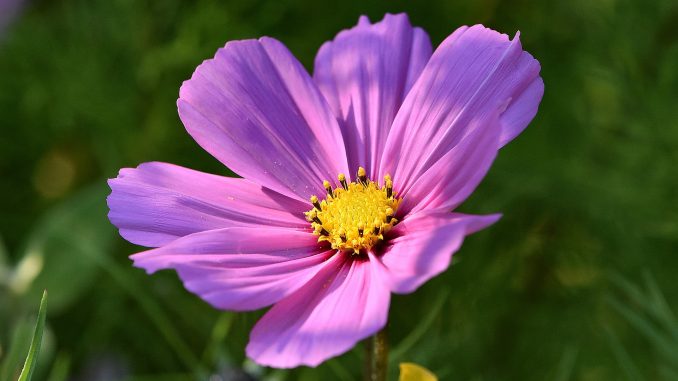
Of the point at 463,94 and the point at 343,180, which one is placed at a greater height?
the point at 463,94

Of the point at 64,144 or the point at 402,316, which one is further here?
the point at 64,144

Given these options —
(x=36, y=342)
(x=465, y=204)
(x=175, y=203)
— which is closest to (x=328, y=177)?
(x=175, y=203)

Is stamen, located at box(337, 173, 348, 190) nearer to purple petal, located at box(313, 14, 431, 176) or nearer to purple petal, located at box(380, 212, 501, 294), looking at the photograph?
purple petal, located at box(313, 14, 431, 176)

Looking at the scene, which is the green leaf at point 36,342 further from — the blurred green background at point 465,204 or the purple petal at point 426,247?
the blurred green background at point 465,204

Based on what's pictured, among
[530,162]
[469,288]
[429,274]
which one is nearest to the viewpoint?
[429,274]

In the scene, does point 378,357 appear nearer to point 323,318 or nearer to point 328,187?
point 323,318

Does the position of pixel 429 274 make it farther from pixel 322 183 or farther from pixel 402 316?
pixel 402 316

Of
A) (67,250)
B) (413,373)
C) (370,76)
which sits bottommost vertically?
(67,250)

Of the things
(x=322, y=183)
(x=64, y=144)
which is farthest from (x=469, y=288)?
(x=64, y=144)
